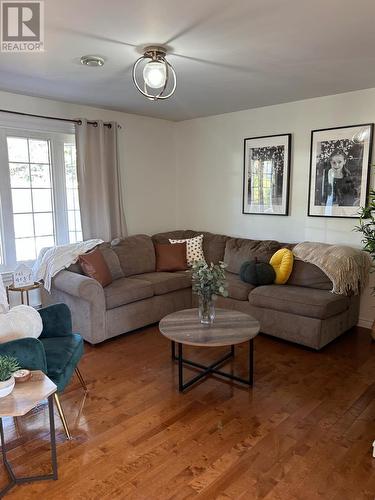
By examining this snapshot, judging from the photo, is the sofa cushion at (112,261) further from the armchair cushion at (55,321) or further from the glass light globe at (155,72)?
the glass light globe at (155,72)

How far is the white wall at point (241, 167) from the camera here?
12.7 feet

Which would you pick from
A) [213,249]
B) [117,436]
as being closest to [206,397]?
[117,436]

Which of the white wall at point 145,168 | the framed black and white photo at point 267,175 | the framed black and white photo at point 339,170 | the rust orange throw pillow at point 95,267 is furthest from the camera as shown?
the white wall at point 145,168

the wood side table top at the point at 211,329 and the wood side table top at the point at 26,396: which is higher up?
the wood side table top at the point at 26,396

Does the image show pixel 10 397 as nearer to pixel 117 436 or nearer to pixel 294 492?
pixel 117 436

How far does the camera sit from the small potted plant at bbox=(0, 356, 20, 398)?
171 centimetres

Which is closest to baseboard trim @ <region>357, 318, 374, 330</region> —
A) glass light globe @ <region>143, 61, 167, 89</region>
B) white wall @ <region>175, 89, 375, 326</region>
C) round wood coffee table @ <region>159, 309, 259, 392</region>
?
white wall @ <region>175, 89, 375, 326</region>

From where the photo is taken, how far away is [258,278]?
147 inches

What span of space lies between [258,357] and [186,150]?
3.27 metres

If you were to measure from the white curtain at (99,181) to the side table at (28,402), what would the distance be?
2.65 meters

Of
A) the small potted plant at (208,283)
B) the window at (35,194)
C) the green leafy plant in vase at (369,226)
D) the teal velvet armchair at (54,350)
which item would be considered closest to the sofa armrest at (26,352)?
the teal velvet armchair at (54,350)

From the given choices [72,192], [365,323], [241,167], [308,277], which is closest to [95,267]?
[72,192]

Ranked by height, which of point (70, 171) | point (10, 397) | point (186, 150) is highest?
point (186, 150)

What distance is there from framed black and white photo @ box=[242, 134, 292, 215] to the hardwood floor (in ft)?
6.48
